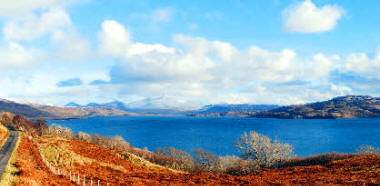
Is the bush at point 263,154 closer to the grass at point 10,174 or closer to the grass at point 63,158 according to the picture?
the grass at point 63,158

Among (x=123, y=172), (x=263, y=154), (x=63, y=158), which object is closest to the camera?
(x=63, y=158)

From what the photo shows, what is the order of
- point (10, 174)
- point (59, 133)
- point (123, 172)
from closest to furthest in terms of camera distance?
point (10, 174), point (123, 172), point (59, 133)

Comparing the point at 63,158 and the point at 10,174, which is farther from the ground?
the point at 10,174

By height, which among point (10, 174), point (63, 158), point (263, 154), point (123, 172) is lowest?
point (263, 154)

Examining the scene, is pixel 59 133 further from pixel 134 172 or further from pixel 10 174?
pixel 10 174

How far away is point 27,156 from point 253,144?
168 ft

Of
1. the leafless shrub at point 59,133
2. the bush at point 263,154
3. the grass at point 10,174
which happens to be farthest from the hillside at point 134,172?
the leafless shrub at point 59,133

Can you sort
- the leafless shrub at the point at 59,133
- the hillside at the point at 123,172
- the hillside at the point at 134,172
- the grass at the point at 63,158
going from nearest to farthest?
1. the hillside at the point at 123,172
2. the hillside at the point at 134,172
3. the grass at the point at 63,158
4. the leafless shrub at the point at 59,133

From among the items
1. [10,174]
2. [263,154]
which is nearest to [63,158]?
[10,174]

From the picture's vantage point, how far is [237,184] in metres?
35.7

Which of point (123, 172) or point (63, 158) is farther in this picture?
point (123, 172)

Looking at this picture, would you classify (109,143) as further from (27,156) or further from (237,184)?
(237,184)

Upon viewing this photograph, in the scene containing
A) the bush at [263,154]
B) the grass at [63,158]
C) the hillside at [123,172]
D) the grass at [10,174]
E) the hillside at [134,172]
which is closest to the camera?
the grass at [10,174]

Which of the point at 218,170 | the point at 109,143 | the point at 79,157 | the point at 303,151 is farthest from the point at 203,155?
the point at 303,151
